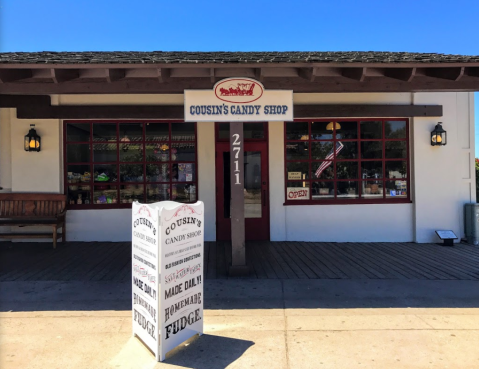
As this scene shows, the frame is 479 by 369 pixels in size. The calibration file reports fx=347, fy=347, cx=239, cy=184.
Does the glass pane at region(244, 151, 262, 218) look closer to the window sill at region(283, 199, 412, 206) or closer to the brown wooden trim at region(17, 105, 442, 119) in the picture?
the window sill at region(283, 199, 412, 206)

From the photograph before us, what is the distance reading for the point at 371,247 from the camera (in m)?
7.45

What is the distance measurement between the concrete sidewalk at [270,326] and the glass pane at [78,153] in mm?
3462

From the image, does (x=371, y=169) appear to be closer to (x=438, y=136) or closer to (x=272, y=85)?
(x=438, y=136)

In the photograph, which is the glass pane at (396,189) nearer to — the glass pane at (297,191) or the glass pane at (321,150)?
the glass pane at (321,150)

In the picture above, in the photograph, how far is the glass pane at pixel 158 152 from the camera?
7941mm

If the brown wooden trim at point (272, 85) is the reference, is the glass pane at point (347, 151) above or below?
below

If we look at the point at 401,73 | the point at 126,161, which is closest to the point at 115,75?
the point at 126,161

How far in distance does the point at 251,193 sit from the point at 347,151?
2.43m

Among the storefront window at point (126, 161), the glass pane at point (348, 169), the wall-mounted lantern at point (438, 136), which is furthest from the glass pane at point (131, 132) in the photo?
the wall-mounted lantern at point (438, 136)

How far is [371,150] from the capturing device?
26.5 feet

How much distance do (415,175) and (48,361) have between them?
764cm

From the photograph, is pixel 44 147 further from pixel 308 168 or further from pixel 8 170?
pixel 308 168

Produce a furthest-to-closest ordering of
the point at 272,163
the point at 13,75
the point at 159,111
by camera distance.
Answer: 1. the point at 272,163
2. the point at 159,111
3. the point at 13,75

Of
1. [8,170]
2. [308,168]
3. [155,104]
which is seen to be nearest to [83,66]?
[155,104]
